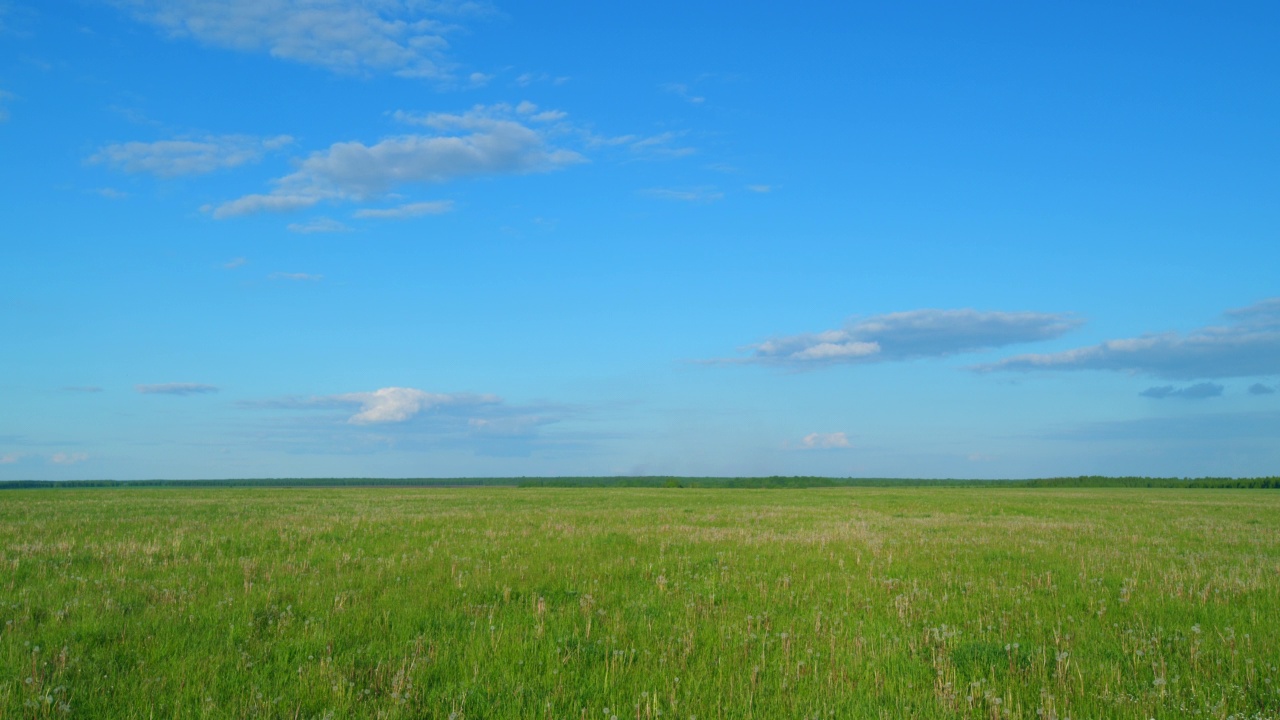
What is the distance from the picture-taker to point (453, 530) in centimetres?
2100

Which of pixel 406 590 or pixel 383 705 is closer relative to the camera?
pixel 383 705

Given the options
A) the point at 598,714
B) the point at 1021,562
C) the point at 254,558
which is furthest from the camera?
the point at 1021,562

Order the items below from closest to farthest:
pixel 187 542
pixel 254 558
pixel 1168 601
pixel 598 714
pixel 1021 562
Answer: pixel 598 714
pixel 1168 601
pixel 254 558
pixel 1021 562
pixel 187 542

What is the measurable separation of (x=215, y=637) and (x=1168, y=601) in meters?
13.6

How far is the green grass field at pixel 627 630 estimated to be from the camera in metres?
6.60

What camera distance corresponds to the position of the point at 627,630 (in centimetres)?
902

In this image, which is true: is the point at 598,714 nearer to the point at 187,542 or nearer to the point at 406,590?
the point at 406,590

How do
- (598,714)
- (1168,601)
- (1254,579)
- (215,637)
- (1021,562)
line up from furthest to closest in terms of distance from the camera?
(1021,562), (1254,579), (1168,601), (215,637), (598,714)

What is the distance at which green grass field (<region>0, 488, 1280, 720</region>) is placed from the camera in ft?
21.6

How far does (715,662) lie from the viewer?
769 cm

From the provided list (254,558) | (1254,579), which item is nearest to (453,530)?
(254,558)

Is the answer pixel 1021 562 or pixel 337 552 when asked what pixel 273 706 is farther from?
pixel 1021 562

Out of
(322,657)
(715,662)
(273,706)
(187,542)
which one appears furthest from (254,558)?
(715,662)

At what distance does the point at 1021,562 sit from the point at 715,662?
1080 centimetres
